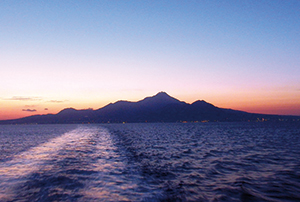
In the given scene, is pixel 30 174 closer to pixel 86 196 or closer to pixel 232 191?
pixel 86 196

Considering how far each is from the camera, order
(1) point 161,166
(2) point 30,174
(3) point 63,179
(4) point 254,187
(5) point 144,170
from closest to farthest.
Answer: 1. (4) point 254,187
2. (3) point 63,179
3. (2) point 30,174
4. (5) point 144,170
5. (1) point 161,166

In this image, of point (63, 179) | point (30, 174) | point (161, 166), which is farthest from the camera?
point (161, 166)

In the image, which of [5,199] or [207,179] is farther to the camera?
[207,179]

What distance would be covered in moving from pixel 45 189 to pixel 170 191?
757 cm

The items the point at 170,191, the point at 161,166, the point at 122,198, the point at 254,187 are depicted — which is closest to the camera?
the point at 122,198

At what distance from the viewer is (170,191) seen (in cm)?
1350

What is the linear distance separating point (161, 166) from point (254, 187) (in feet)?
28.8

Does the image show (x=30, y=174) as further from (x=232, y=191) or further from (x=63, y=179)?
(x=232, y=191)

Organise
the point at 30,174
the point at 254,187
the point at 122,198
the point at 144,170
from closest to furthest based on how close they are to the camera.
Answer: the point at 122,198 → the point at 254,187 → the point at 30,174 → the point at 144,170

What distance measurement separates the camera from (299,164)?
2180cm

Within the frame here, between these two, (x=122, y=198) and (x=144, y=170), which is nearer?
(x=122, y=198)

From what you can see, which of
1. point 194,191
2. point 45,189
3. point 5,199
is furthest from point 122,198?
point 5,199

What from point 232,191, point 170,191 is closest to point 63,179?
point 170,191

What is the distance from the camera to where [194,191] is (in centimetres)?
1352
